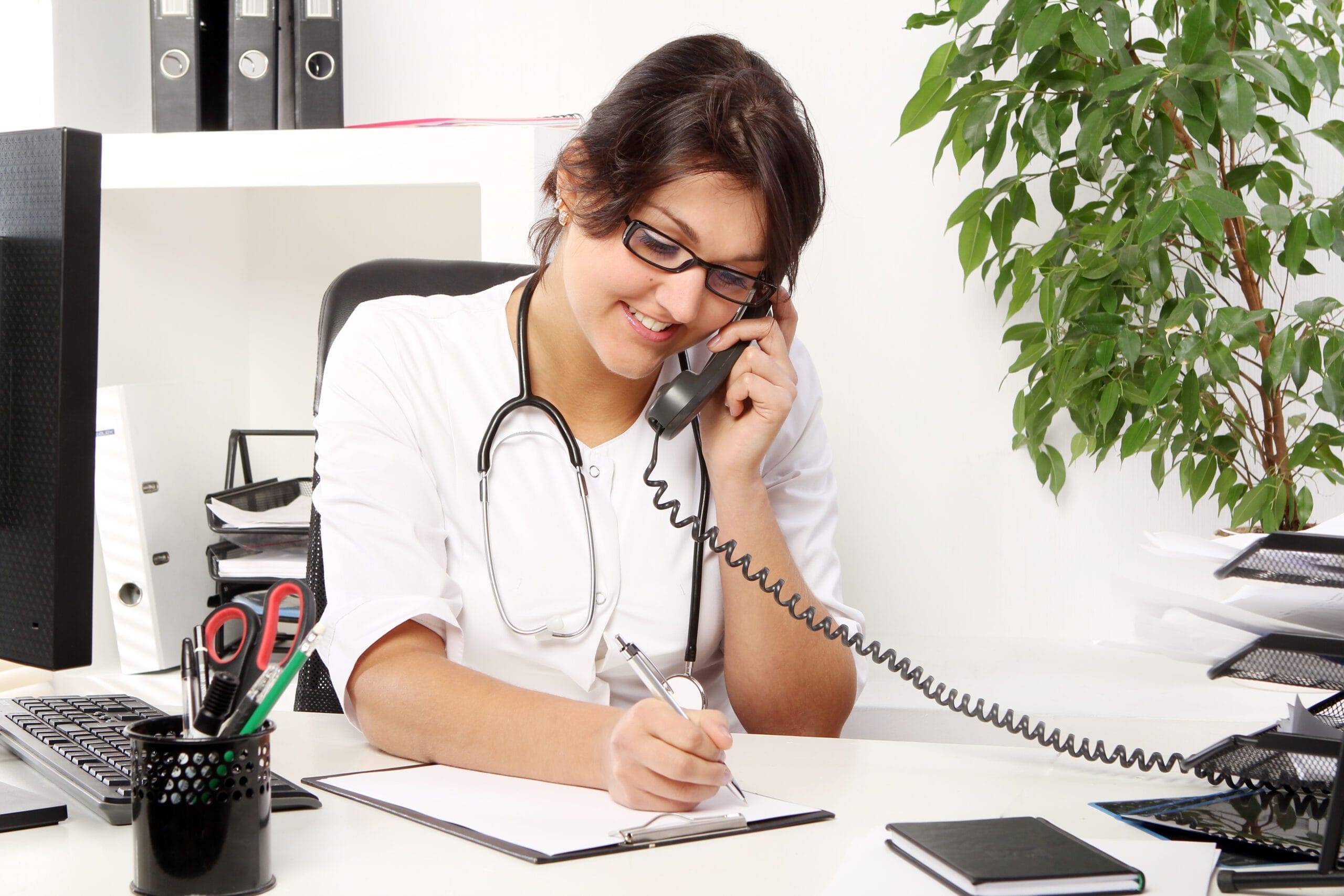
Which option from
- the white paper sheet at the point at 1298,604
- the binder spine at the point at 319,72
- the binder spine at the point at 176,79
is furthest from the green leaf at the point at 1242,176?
the binder spine at the point at 176,79

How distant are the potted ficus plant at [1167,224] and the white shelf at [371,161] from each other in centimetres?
55

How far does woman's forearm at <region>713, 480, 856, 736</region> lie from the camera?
3.86ft

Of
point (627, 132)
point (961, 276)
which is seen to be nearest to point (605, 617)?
point (627, 132)

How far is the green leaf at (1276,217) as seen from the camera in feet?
4.72

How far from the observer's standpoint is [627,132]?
111cm

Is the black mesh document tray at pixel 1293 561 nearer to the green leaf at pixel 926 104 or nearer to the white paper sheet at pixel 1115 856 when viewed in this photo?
the white paper sheet at pixel 1115 856

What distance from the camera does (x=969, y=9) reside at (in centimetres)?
152

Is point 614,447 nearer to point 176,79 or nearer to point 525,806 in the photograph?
point 525,806

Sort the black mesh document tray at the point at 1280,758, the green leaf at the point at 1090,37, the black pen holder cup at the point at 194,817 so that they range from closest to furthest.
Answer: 1. the black pen holder cup at the point at 194,817
2. the black mesh document tray at the point at 1280,758
3. the green leaf at the point at 1090,37

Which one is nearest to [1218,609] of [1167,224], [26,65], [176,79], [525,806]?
[525,806]

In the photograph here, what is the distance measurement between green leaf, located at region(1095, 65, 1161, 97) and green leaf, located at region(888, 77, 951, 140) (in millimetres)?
236

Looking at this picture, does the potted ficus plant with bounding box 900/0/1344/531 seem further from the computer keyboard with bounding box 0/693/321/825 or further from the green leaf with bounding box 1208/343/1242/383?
the computer keyboard with bounding box 0/693/321/825

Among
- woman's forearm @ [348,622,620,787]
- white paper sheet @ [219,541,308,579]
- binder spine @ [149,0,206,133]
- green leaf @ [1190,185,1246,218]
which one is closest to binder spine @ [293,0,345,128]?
binder spine @ [149,0,206,133]

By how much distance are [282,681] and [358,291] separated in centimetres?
84
